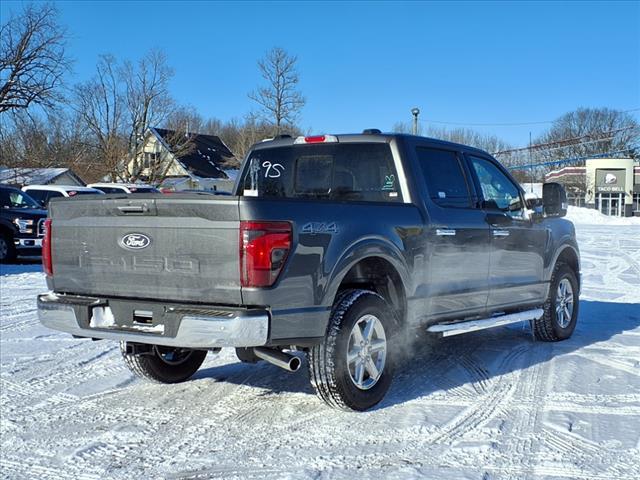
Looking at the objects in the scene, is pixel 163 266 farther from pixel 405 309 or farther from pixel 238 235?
pixel 405 309

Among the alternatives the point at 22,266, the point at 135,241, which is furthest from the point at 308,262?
the point at 22,266

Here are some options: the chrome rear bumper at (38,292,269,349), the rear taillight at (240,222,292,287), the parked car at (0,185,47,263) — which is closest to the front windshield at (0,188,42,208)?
the parked car at (0,185,47,263)

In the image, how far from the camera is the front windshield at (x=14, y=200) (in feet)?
51.9

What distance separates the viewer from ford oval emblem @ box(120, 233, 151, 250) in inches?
167

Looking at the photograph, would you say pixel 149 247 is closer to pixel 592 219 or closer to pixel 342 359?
pixel 342 359

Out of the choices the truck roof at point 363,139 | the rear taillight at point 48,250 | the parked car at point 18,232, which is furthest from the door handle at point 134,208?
the parked car at point 18,232

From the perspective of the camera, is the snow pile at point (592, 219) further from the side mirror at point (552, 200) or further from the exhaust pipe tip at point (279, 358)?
the exhaust pipe tip at point (279, 358)

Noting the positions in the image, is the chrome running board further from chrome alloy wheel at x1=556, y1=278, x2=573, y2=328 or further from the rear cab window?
the rear cab window

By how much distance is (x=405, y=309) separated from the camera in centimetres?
502

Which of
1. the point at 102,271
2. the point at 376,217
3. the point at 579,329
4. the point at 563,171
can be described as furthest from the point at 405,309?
the point at 563,171

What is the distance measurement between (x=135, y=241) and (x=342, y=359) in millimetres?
1486

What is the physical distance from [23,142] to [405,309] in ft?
116

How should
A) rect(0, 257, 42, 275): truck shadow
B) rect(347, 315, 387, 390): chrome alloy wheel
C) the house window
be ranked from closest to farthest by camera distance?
rect(347, 315, 387, 390): chrome alloy wheel
rect(0, 257, 42, 275): truck shadow
the house window

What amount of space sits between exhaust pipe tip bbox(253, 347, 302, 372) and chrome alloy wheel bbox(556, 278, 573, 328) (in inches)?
149
